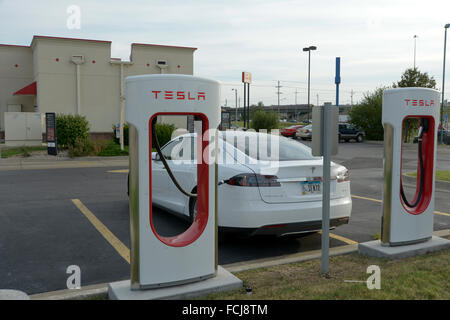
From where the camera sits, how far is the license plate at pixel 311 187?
539cm

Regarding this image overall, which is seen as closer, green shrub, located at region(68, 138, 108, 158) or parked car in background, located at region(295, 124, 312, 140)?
green shrub, located at region(68, 138, 108, 158)

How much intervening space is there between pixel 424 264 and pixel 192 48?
2417cm

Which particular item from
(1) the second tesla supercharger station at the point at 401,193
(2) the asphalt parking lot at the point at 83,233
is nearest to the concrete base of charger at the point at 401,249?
(1) the second tesla supercharger station at the point at 401,193

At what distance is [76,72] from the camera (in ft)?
82.7

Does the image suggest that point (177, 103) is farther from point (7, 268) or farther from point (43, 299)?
point (7, 268)

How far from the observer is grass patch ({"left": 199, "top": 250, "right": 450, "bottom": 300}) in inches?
155

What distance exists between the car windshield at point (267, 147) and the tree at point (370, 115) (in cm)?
3175

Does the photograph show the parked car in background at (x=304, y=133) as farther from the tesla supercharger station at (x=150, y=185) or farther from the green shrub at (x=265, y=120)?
the tesla supercharger station at (x=150, y=185)

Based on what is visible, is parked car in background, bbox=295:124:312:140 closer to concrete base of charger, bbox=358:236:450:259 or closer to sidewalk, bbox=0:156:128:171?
sidewalk, bbox=0:156:128:171

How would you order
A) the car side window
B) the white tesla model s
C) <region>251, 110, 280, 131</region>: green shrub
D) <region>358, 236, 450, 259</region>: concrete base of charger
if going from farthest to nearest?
<region>251, 110, 280, 131</region>: green shrub
the car side window
the white tesla model s
<region>358, 236, 450, 259</region>: concrete base of charger

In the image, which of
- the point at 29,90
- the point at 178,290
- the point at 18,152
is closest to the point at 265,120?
the point at 29,90

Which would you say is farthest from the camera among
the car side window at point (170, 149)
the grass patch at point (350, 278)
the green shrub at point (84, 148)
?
the green shrub at point (84, 148)

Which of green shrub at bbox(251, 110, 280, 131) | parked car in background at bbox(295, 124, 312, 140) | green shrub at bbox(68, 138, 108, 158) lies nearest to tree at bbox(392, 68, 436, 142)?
parked car in background at bbox(295, 124, 312, 140)

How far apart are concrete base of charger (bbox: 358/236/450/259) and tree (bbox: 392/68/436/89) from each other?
1216 inches
